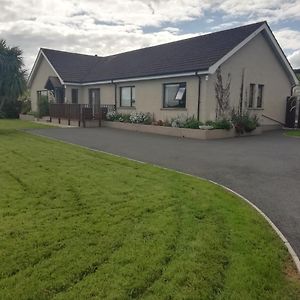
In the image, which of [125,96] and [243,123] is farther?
[125,96]

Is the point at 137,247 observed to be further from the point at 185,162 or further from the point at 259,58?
the point at 259,58

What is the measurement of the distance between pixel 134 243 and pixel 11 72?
17.1 meters

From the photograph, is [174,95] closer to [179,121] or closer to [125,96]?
[179,121]

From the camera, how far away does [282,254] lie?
3973mm

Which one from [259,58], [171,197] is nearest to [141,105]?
[259,58]

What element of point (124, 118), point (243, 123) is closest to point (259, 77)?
point (243, 123)

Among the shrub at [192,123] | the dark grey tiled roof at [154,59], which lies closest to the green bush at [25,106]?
the dark grey tiled roof at [154,59]

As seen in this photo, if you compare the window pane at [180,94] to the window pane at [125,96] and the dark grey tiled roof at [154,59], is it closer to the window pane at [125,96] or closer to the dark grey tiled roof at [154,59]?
the dark grey tiled roof at [154,59]

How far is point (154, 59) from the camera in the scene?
23.5 metres

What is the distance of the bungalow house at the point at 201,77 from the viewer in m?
18.5

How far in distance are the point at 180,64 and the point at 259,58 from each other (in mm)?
5199

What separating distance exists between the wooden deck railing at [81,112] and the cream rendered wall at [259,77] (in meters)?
8.38

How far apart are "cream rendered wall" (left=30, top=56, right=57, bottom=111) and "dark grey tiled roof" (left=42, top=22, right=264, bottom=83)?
122 centimetres

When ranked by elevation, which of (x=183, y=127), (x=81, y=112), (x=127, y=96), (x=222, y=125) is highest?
(x=127, y=96)
